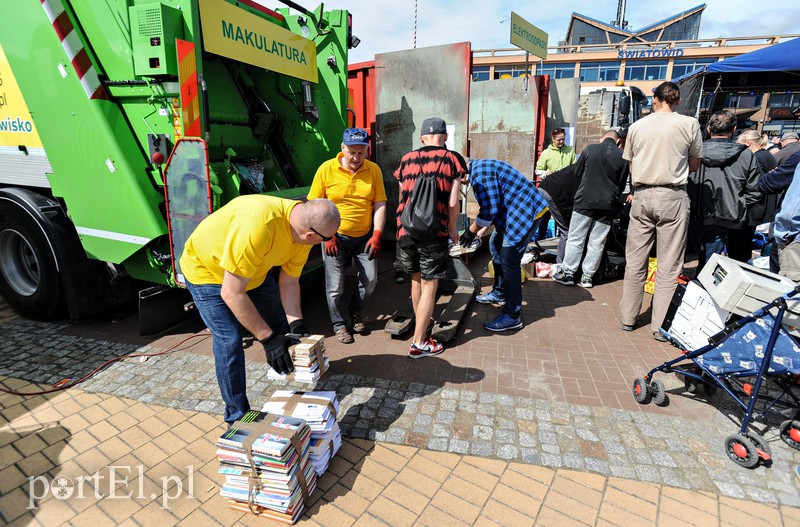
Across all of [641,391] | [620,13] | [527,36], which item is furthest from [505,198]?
[620,13]

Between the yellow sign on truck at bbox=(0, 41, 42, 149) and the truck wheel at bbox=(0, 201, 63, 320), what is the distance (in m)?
0.59

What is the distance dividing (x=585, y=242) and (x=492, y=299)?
1.52 meters

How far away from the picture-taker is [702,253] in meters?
4.75

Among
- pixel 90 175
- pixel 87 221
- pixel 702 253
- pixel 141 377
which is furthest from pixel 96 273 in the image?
pixel 702 253

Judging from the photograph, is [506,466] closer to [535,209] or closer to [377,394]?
[377,394]

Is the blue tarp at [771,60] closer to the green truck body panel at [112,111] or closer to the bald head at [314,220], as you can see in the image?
the green truck body panel at [112,111]

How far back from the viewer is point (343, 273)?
12.2 feet

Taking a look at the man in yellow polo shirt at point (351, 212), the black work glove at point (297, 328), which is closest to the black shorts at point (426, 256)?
the man in yellow polo shirt at point (351, 212)

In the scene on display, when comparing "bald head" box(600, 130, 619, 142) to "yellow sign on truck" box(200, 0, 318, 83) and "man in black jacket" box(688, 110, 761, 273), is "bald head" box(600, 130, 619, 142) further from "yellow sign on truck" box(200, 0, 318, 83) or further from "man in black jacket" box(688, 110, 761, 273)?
"yellow sign on truck" box(200, 0, 318, 83)

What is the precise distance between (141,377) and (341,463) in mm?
1823

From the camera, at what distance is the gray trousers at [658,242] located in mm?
3605

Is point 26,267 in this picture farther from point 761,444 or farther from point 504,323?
point 761,444

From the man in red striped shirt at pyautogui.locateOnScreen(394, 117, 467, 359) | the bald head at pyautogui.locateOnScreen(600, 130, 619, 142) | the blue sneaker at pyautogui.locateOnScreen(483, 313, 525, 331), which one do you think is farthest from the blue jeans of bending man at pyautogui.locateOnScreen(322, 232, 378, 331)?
the bald head at pyautogui.locateOnScreen(600, 130, 619, 142)

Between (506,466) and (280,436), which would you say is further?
(506,466)
